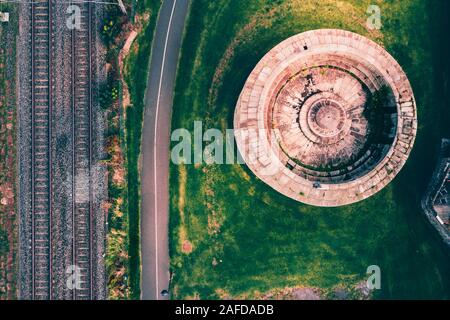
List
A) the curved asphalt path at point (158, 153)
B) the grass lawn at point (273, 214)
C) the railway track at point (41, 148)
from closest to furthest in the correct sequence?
the grass lawn at point (273, 214) < the railway track at point (41, 148) < the curved asphalt path at point (158, 153)

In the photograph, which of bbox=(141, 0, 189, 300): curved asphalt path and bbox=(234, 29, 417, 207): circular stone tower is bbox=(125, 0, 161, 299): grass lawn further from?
bbox=(234, 29, 417, 207): circular stone tower

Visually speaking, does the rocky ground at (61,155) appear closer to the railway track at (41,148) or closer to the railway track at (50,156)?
the railway track at (50,156)

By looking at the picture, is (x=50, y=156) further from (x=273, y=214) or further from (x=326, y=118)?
(x=326, y=118)

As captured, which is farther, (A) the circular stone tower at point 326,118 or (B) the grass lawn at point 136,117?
(B) the grass lawn at point 136,117

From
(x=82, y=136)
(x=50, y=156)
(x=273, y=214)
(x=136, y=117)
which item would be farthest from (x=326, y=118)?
(x=50, y=156)

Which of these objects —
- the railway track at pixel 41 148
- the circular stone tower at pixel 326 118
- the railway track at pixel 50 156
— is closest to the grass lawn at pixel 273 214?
the circular stone tower at pixel 326 118

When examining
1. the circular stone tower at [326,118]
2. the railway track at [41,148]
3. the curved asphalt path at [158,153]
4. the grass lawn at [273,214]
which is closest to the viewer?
the circular stone tower at [326,118]

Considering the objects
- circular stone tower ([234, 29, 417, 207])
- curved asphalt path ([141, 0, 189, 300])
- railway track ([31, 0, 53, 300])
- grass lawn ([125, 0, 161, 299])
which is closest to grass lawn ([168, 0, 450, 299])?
curved asphalt path ([141, 0, 189, 300])
